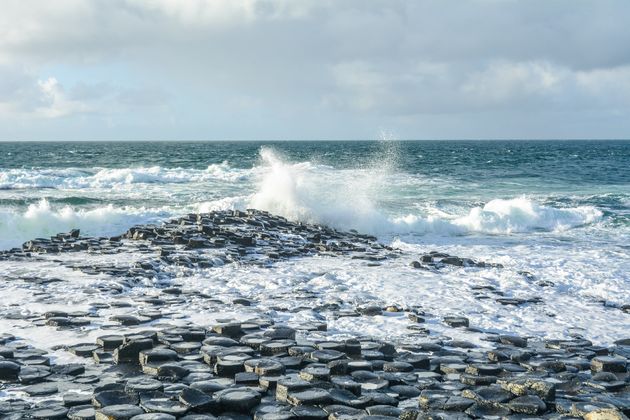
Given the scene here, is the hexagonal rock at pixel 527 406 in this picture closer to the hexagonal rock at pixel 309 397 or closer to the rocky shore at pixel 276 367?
the rocky shore at pixel 276 367

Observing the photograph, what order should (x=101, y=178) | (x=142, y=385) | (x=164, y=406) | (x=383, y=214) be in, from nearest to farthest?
(x=164, y=406) < (x=142, y=385) < (x=383, y=214) < (x=101, y=178)

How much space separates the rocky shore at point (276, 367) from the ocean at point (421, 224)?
1.86 feet

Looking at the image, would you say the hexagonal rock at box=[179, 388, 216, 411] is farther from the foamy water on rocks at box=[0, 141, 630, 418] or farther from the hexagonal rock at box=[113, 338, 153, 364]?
the hexagonal rock at box=[113, 338, 153, 364]

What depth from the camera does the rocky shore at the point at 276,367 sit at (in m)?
5.30

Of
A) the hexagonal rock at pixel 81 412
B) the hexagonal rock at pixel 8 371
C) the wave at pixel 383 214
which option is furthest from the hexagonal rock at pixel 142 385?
the wave at pixel 383 214

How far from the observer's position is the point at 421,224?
70.9 ft

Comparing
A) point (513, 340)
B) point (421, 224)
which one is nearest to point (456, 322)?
point (513, 340)

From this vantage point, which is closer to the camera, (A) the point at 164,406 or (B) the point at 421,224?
(A) the point at 164,406

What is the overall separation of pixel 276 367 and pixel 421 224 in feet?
52.2

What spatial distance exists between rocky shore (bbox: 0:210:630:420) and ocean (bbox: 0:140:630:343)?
567mm

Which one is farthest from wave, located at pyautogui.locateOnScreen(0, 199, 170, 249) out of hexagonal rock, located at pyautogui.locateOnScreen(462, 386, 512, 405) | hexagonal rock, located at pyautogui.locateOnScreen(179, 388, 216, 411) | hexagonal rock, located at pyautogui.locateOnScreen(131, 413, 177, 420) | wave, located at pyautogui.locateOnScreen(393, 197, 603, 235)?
hexagonal rock, located at pyautogui.locateOnScreen(462, 386, 512, 405)

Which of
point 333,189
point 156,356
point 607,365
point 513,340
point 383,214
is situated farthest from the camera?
point 333,189

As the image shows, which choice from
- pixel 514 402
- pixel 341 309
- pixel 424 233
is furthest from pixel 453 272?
pixel 424 233

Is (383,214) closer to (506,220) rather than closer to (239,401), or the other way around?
(506,220)
